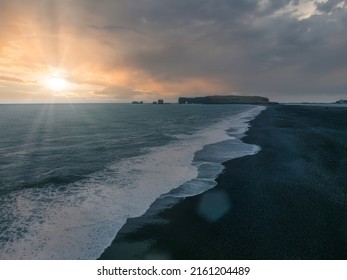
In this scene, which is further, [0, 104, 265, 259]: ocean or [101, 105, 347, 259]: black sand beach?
[0, 104, 265, 259]: ocean

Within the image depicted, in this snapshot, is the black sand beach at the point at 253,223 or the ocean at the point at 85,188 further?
the ocean at the point at 85,188

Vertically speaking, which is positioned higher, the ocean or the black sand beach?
the black sand beach

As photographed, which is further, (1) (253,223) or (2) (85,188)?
(2) (85,188)

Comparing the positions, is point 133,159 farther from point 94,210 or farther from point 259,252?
point 259,252

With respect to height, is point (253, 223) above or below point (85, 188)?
above

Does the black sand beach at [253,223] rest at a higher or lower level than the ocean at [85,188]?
higher

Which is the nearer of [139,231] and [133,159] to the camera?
[139,231]

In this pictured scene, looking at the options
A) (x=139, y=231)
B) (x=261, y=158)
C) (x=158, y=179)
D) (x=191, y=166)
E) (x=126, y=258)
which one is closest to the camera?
(x=126, y=258)
